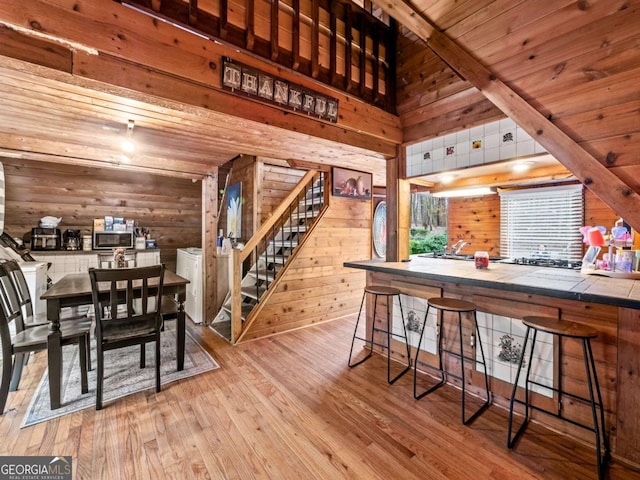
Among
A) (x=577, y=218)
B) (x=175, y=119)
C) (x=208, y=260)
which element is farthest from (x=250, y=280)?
(x=577, y=218)

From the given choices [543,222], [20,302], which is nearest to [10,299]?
[20,302]

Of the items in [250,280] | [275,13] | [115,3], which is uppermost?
[275,13]

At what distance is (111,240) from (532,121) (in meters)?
5.87

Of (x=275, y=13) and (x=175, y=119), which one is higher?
(x=275, y=13)

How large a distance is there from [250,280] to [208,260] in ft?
2.43

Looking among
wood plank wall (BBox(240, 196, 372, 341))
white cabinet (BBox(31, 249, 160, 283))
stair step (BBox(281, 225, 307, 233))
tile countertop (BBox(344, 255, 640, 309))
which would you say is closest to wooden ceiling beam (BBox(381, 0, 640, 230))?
tile countertop (BBox(344, 255, 640, 309))

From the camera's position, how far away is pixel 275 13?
210 centimetres

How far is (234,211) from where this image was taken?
538 cm

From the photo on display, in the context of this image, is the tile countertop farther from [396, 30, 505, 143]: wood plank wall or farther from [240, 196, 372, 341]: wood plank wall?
[240, 196, 372, 341]: wood plank wall

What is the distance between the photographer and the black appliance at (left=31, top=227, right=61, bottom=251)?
434cm

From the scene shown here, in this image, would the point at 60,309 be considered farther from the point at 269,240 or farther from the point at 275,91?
the point at 269,240

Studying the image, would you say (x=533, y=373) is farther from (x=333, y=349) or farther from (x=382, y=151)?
(x=382, y=151)

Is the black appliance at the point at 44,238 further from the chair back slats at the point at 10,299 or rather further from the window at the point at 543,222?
the window at the point at 543,222

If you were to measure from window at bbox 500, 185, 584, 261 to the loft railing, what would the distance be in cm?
257
